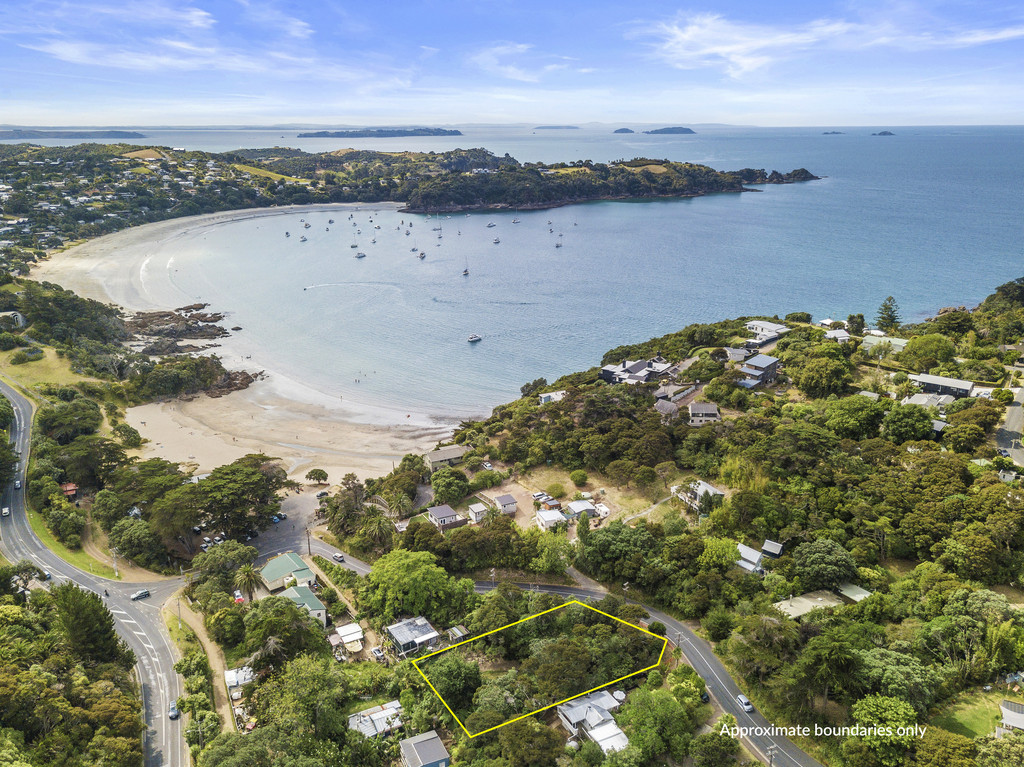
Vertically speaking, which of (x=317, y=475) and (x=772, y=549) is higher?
(x=772, y=549)

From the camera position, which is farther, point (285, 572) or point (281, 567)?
point (281, 567)

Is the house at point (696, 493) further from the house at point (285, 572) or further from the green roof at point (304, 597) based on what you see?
the house at point (285, 572)

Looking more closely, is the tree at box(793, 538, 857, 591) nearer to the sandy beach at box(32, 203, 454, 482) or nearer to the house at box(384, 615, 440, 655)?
the house at box(384, 615, 440, 655)

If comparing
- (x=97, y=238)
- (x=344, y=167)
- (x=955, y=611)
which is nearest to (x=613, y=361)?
(x=955, y=611)

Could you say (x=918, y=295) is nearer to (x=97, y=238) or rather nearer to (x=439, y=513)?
(x=439, y=513)

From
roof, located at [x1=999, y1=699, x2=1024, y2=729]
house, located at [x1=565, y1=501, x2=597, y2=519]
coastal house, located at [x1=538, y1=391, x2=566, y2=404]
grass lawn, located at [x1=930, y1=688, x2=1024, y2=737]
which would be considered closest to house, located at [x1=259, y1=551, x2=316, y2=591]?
house, located at [x1=565, y1=501, x2=597, y2=519]

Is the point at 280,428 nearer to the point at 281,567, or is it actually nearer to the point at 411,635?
the point at 281,567

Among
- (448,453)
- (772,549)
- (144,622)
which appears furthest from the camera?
(448,453)

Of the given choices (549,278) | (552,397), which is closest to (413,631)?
(552,397)
